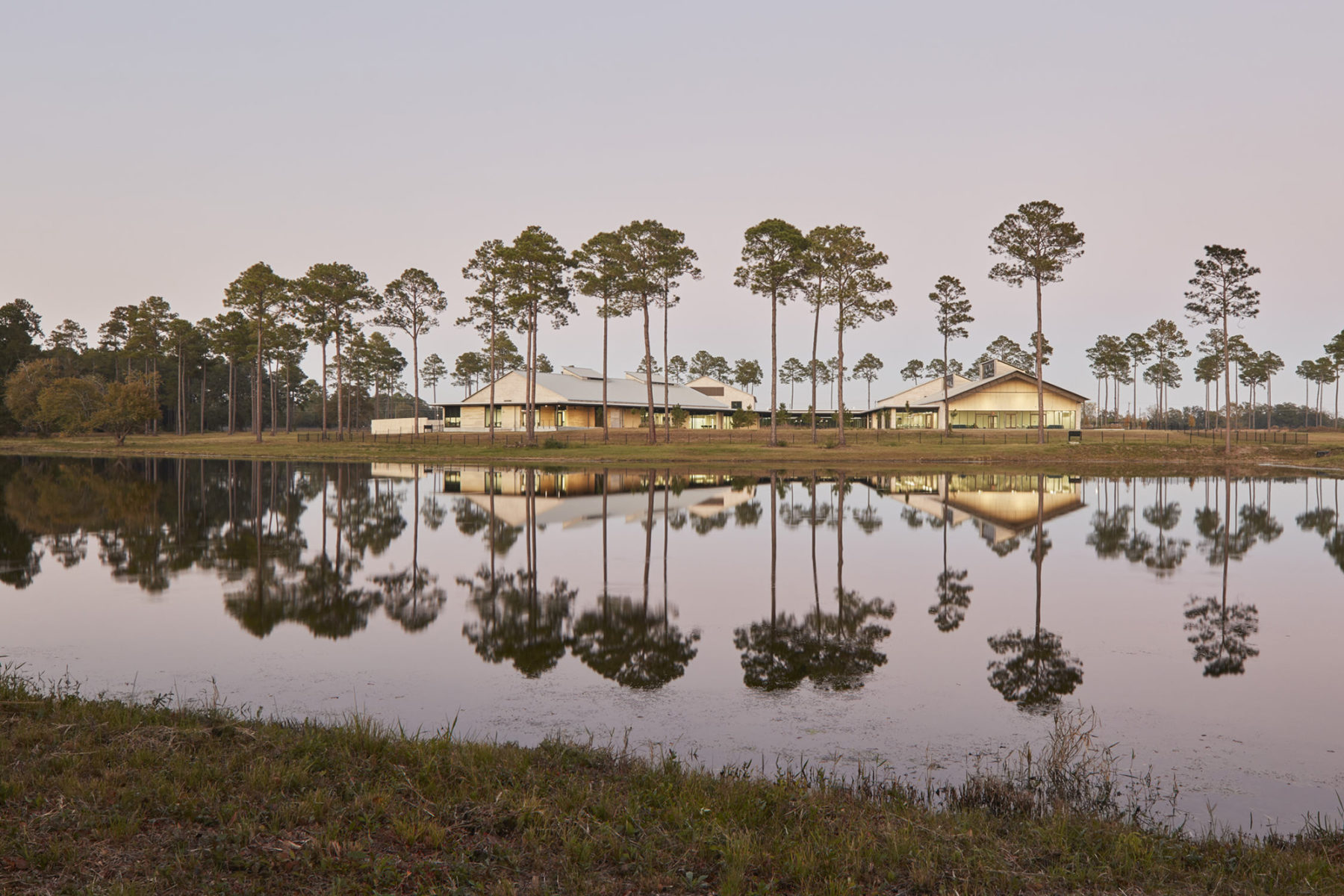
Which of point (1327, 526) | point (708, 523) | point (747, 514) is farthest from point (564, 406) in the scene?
point (1327, 526)

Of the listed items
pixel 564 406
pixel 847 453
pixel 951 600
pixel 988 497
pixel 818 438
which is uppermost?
pixel 564 406

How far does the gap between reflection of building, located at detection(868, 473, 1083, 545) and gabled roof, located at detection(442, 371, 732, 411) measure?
1794 inches

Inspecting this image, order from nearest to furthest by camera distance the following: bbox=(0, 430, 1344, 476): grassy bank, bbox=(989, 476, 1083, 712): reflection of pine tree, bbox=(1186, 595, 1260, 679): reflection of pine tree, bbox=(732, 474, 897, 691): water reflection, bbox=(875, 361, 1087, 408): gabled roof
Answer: bbox=(989, 476, 1083, 712): reflection of pine tree
bbox=(732, 474, 897, 691): water reflection
bbox=(1186, 595, 1260, 679): reflection of pine tree
bbox=(0, 430, 1344, 476): grassy bank
bbox=(875, 361, 1087, 408): gabled roof

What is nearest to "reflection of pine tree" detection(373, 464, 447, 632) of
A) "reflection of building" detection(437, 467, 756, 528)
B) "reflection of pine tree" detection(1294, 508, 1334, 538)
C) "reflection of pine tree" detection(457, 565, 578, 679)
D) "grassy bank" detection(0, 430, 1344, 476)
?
"reflection of pine tree" detection(457, 565, 578, 679)

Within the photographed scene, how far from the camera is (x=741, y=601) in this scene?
13.9 metres

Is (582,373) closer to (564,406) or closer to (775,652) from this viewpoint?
(564,406)

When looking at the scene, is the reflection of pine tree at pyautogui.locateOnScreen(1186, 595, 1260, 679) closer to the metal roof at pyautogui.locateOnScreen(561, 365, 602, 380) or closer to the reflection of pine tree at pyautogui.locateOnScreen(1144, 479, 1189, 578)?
the reflection of pine tree at pyautogui.locateOnScreen(1144, 479, 1189, 578)

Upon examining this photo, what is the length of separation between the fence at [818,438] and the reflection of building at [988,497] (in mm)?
18869

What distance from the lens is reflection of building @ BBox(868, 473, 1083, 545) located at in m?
24.4

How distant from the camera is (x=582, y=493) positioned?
33.0 m

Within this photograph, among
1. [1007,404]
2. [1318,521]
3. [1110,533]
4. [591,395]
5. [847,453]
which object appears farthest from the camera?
[591,395]

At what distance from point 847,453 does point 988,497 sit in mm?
21834

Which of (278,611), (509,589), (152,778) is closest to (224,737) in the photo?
(152,778)

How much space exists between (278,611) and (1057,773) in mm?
11015
